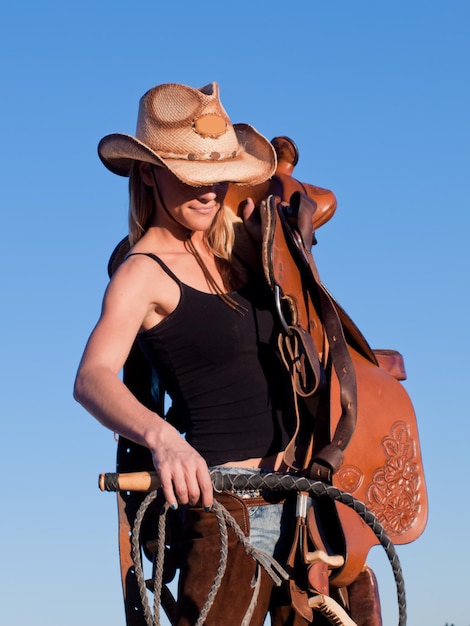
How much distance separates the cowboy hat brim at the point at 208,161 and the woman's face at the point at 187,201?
6cm

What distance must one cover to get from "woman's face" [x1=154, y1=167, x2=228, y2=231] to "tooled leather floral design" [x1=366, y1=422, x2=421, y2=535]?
0.98 meters

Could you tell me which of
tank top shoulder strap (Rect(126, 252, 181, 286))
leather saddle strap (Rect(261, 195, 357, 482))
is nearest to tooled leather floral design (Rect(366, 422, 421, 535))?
leather saddle strap (Rect(261, 195, 357, 482))

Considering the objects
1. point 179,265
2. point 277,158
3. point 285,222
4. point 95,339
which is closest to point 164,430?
point 95,339

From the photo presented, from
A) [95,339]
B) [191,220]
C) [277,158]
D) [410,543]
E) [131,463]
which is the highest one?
[277,158]

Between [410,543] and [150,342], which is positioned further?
[410,543]

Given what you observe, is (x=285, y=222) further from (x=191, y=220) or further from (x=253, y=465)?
(x=253, y=465)

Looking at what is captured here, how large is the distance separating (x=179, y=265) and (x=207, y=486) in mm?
1001

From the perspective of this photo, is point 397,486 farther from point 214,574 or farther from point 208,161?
point 208,161

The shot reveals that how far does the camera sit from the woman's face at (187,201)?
4.53 m

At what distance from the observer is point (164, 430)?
3.83 metres

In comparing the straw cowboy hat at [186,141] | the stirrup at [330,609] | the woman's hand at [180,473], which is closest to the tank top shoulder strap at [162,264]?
the straw cowboy hat at [186,141]

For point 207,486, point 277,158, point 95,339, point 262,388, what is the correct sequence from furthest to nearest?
point 277,158 → point 262,388 → point 95,339 → point 207,486

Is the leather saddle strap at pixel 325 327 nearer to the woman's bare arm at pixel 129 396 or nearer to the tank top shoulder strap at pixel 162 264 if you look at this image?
the tank top shoulder strap at pixel 162 264

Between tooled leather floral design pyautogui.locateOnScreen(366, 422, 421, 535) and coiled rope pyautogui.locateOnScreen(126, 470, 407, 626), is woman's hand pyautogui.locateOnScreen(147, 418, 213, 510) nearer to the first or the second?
coiled rope pyautogui.locateOnScreen(126, 470, 407, 626)
